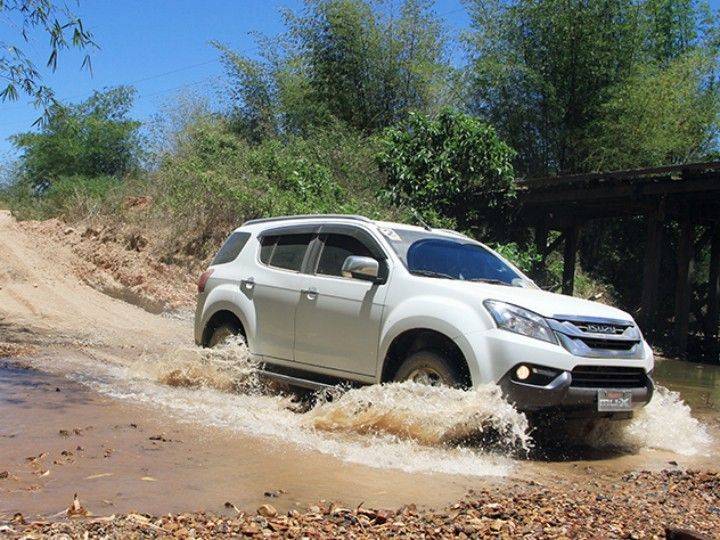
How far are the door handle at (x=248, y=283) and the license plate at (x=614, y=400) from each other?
3546 mm

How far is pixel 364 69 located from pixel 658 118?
9.49 meters

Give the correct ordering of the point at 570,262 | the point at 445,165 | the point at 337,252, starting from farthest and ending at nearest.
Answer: the point at 570,262, the point at 445,165, the point at 337,252

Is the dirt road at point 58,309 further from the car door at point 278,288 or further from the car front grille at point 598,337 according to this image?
the car front grille at point 598,337

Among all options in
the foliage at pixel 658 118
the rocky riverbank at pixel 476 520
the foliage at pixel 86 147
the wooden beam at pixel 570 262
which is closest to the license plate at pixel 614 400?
the rocky riverbank at pixel 476 520

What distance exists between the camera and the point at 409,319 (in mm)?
6672

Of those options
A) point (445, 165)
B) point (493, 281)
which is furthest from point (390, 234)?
point (445, 165)

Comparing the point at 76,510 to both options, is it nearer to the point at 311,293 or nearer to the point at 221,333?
the point at 311,293

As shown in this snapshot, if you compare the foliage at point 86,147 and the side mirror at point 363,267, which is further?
the foliage at point 86,147

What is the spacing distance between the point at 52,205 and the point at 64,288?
5.86 m

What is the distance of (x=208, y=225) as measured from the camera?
66.1 feet

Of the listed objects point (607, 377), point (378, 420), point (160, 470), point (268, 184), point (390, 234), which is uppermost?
point (268, 184)

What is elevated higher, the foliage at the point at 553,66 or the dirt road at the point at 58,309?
the foliage at the point at 553,66

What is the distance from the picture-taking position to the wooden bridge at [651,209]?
16.8 m

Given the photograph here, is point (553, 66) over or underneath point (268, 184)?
over
